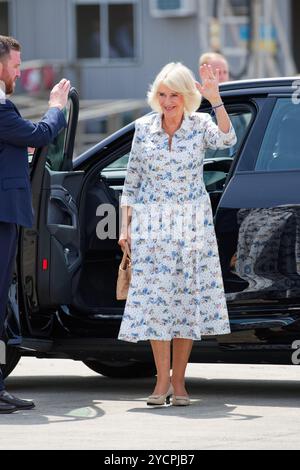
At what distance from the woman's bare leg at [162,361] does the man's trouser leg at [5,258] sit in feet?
2.62

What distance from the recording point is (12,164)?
6.84 m

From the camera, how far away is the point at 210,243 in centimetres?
701

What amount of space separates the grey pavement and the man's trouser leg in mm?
556

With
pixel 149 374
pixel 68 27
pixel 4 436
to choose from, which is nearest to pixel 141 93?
pixel 68 27

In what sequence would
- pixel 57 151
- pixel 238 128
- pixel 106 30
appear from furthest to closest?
1. pixel 106 30
2. pixel 57 151
3. pixel 238 128

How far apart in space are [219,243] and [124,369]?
1.48 m

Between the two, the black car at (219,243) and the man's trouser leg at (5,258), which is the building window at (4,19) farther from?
the man's trouser leg at (5,258)

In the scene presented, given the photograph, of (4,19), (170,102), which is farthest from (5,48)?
(4,19)

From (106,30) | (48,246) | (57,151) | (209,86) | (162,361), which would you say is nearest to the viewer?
(209,86)

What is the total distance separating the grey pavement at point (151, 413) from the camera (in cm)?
600

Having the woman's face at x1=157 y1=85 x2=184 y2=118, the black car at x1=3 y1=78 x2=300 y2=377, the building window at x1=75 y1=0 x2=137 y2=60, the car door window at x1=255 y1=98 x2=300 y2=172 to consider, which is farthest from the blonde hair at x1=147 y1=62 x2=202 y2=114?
the building window at x1=75 y1=0 x2=137 y2=60

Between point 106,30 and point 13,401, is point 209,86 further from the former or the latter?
point 106,30

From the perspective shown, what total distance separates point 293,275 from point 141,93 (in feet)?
53.4
